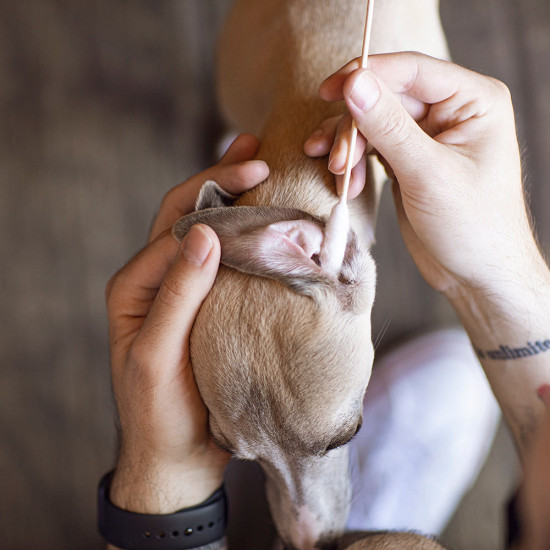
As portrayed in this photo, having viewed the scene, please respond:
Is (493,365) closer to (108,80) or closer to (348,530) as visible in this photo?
(348,530)

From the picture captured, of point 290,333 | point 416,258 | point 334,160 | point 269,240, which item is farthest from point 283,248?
point 416,258

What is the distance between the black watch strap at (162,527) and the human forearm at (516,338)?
39.3 inches

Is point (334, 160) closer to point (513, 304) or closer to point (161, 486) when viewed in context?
point (513, 304)

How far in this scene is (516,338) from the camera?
1725mm

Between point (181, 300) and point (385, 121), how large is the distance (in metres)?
0.62

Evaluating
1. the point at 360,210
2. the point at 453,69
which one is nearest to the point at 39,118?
the point at 360,210

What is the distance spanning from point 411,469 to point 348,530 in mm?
792

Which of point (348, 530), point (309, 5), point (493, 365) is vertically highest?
point (309, 5)

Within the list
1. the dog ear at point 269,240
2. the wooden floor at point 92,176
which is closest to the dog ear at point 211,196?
the dog ear at point 269,240

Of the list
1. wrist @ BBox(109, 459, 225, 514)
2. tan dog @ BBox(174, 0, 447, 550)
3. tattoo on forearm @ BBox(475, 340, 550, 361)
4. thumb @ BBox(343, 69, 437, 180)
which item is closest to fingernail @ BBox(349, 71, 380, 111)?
thumb @ BBox(343, 69, 437, 180)

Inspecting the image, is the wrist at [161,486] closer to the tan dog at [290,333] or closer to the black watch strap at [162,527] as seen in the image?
the black watch strap at [162,527]

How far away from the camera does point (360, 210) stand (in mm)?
1615

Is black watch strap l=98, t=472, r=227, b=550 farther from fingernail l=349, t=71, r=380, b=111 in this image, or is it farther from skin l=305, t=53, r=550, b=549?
fingernail l=349, t=71, r=380, b=111

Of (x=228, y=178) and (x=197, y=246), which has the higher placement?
(x=228, y=178)
